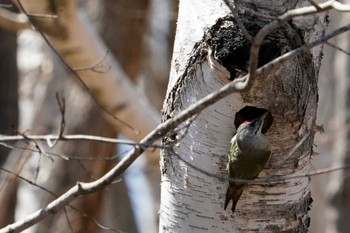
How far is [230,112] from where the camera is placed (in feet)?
6.34

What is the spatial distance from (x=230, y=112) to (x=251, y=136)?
0.07 m

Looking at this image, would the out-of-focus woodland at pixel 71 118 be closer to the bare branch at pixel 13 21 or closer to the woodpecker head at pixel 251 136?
the bare branch at pixel 13 21

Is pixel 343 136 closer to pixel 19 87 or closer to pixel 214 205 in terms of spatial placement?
pixel 19 87

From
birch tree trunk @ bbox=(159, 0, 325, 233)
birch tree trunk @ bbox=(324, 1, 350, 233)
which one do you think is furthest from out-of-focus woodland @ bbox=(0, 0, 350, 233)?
birch tree trunk @ bbox=(159, 0, 325, 233)

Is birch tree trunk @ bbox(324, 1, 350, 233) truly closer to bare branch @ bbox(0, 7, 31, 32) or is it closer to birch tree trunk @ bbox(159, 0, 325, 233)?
bare branch @ bbox(0, 7, 31, 32)

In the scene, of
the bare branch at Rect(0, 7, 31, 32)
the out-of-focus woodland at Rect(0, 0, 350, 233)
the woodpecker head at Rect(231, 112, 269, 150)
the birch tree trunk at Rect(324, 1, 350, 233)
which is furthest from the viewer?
the birch tree trunk at Rect(324, 1, 350, 233)

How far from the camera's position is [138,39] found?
4.52 metres

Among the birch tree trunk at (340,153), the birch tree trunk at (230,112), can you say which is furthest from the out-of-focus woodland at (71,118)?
the birch tree trunk at (230,112)

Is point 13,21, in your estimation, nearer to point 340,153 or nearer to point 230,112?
point 230,112

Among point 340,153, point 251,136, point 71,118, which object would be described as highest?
point 340,153

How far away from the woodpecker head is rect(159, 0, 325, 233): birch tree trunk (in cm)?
3

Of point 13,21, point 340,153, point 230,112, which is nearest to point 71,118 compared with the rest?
point 13,21

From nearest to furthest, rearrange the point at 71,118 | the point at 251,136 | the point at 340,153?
the point at 251,136 < the point at 71,118 < the point at 340,153

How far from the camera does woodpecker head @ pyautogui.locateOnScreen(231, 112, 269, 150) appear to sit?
6.28 feet
